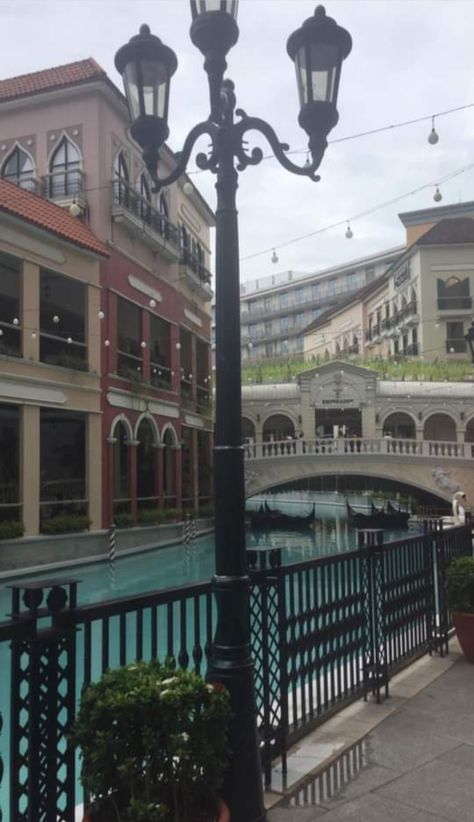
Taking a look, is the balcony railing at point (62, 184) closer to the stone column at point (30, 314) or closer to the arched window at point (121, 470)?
the stone column at point (30, 314)

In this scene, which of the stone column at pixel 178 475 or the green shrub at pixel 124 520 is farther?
the stone column at pixel 178 475

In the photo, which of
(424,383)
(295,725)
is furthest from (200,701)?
(424,383)

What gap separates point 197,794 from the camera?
2.50 m

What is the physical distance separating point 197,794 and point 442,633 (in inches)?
164

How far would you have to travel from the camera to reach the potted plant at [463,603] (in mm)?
5602

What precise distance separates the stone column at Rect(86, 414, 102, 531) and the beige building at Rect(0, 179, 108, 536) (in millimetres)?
27

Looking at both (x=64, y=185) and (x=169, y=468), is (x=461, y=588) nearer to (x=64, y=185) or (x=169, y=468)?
(x=64, y=185)

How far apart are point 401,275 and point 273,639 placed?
43.5 meters

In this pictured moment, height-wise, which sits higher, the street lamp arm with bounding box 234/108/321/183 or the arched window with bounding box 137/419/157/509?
the street lamp arm with bounding box 234/108/321/183

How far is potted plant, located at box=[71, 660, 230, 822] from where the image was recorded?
2311 mm

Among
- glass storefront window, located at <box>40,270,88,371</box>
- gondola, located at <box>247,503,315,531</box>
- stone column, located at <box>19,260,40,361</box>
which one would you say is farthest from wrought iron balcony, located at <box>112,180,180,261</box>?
gondola, located at <box>247,503,315,531</box>

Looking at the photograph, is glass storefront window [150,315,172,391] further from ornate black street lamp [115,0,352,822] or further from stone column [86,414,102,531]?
ornate black street lamp [115,0,352,822]

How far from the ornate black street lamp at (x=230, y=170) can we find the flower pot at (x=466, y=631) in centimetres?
307

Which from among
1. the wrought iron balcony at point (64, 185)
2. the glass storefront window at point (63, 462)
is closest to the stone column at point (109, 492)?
the glass storefront window at point (63, 462)
